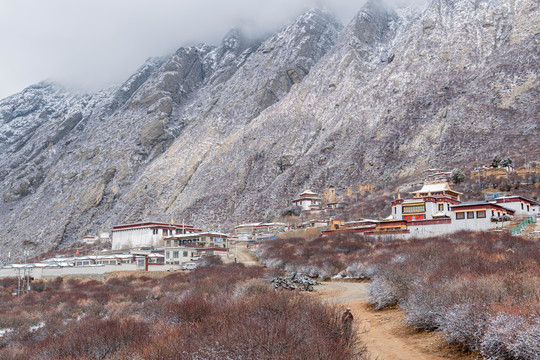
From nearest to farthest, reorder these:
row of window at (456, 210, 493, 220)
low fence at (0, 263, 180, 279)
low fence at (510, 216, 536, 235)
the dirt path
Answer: the dirt path
low fence at (510, 216, 536, 235)
row of window at (456, 210, 493, 220)
low fence at (0, 263, 180, 279)

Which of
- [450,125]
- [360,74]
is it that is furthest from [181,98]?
[450,125]

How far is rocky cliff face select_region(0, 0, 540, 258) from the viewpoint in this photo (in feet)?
268

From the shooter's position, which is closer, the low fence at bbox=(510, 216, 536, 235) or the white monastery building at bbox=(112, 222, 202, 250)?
the low fence at bbox=(510, 216, 536, 235)

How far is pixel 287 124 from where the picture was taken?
109 metres

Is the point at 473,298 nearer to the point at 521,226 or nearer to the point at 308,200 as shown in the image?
the point at 521,226

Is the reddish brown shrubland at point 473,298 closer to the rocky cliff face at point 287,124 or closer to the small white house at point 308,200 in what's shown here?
the small white house at point 308,200

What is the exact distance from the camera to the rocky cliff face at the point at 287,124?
8169 cm

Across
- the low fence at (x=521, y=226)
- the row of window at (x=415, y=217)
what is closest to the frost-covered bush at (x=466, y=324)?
the low fence at (x=521, y=226)

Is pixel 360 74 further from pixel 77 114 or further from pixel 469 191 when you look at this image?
pixel 77 114

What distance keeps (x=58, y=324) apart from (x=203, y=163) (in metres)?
93.5

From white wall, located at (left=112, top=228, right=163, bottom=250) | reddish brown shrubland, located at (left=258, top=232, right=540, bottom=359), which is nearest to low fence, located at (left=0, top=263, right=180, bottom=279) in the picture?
white wall, located at (left=112, top=228, right=163, bottom=250)

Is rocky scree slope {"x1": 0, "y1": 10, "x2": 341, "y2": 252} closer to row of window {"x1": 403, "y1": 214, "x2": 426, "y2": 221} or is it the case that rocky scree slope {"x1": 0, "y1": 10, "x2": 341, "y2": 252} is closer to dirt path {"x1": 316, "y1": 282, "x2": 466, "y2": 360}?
row of window {"x1": 403, "y1": 214, "x2": 426, "y2": 221}

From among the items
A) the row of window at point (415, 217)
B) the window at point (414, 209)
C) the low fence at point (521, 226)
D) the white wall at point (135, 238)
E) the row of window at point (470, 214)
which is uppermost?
the window at point (414, 209)

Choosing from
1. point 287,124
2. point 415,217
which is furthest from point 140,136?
point 415,217
